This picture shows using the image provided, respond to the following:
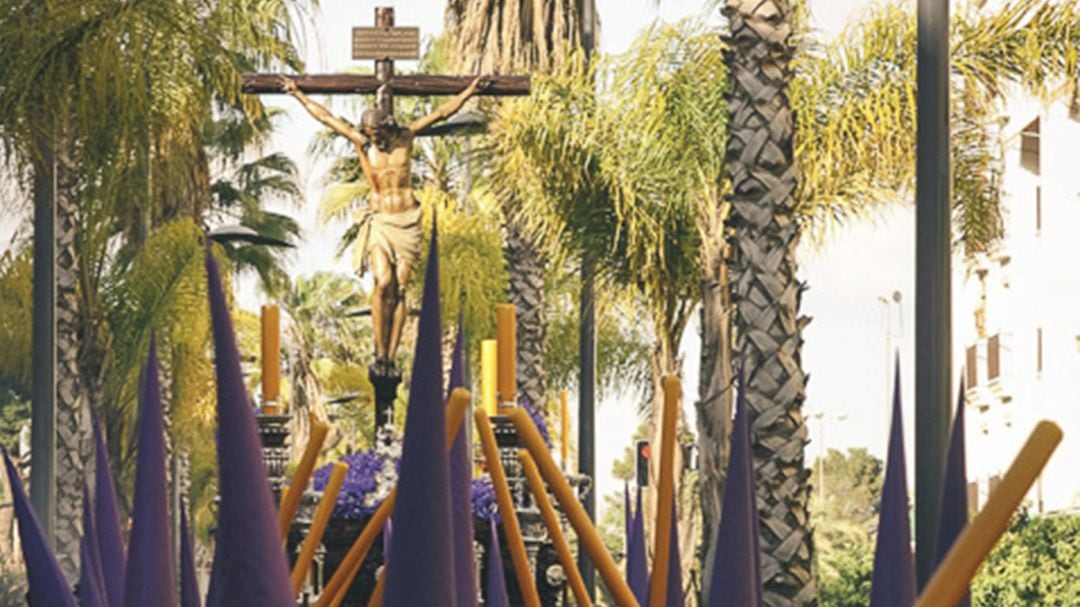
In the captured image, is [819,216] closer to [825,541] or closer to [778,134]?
[778,134]

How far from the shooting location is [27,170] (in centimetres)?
1584

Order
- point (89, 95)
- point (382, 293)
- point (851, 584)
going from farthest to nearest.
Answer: point (851, 584) < point (382, 293) < point (89, 95)

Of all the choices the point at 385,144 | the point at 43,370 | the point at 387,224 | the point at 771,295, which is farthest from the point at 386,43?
the point at 43,370

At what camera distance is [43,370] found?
12938mm

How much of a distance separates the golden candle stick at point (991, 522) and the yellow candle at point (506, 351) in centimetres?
826

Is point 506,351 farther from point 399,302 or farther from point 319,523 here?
point 399,302

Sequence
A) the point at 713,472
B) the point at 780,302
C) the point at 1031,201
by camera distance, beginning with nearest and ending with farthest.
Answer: the point at 780,302 < the point at 713,472 < the point at 1031,201

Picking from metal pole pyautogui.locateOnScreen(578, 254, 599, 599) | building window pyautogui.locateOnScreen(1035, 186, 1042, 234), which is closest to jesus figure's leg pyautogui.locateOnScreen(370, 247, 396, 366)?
metal pole pyautogui.locateOnScreen(578, 254, 599, 599)

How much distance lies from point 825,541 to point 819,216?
58163 millimetres

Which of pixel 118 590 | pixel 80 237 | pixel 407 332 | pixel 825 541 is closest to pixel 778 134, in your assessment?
pixel 80 237

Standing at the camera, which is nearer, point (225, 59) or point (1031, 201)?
point (225, 59)

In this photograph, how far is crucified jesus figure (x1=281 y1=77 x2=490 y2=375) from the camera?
18359 millimetres

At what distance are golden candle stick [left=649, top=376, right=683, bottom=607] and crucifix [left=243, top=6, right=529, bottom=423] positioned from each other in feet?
51.3

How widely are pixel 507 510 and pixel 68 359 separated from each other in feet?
59.0
